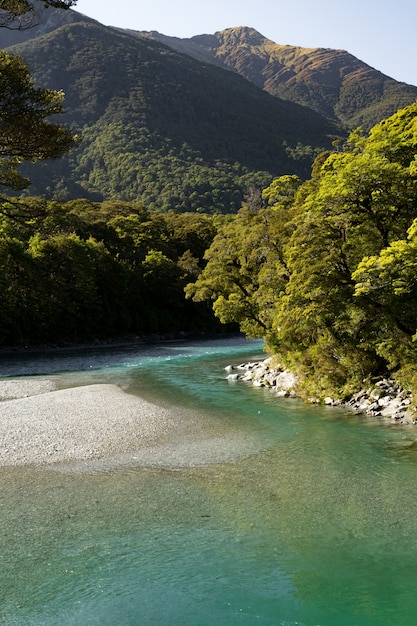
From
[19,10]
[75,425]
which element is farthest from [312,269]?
[19,10]

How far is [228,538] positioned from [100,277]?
6222cm

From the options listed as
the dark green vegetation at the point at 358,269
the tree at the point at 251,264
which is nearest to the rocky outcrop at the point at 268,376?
the dark green vegetation at the point at 358,269

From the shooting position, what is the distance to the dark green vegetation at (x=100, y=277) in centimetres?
6016

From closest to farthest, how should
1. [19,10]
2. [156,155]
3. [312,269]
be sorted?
1. [19,10]
2. [312,269]
3. [156,155]

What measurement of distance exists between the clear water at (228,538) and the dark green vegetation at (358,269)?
16.6 ft

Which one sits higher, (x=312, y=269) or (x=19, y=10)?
(x=19, y=10)

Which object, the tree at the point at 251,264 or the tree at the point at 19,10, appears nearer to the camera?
the tree at the point at 19,10

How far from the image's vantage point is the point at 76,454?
18359mm

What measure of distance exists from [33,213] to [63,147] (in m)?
2.33

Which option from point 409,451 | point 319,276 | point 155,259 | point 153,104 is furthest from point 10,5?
point 153,104

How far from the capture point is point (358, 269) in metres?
21.1

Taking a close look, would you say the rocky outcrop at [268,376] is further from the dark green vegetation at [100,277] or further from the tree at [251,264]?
the dark green vegetation at [100,277]

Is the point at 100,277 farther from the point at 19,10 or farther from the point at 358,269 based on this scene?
the point at 19,10

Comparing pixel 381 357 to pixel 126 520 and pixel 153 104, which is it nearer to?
pixel 126 520
